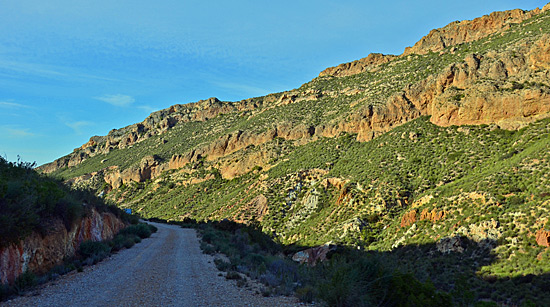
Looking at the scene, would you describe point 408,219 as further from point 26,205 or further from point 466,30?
point 466,30

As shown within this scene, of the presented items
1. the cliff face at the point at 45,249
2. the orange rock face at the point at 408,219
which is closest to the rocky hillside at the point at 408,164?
the orange rock face at the point at 408,219

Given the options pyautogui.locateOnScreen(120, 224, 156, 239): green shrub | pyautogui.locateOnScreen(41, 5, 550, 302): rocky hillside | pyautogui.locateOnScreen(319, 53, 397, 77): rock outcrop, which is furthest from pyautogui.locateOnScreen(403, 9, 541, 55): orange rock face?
pyautogui.locateOnScreen(120, 224, 156, 239): green shrub

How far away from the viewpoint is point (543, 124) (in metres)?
34.1

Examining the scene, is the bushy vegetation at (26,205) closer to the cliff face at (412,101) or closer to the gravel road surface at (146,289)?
the gravel road surface at (146,289)

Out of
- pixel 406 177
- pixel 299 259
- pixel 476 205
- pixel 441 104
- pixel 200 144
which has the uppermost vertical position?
pixel 200 144

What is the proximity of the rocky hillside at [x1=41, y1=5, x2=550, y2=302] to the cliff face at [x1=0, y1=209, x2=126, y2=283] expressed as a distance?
41.9 ft

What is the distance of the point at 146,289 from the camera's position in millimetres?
8875

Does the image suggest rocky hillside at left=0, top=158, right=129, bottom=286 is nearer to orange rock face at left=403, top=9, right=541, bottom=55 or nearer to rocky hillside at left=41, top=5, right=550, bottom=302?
rocky hillside at left=41, top=5, right=550, bottom=302

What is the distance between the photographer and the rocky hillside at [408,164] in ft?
79.5

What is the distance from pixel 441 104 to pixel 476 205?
21466 mm

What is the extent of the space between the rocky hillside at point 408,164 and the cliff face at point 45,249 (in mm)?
12782

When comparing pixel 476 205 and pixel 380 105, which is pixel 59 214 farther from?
pixel 380 105

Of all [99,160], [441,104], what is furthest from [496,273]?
[99,160]

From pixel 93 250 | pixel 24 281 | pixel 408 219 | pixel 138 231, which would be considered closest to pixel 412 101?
pixel 408 219
